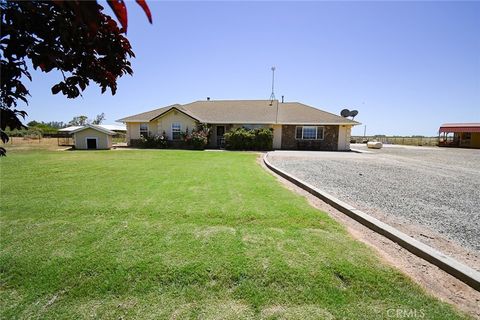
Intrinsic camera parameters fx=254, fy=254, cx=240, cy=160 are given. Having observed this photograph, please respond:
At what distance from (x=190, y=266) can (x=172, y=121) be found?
81.2 ft

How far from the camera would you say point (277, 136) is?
2638 cm

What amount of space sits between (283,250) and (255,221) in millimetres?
1130

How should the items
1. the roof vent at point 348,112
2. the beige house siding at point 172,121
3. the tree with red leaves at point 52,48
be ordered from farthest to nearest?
the roof vent at point 348,112, the beige house siding at point 172,121, the tree with red leaves at point 52,48

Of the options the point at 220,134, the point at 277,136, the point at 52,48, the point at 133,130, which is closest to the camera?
the point at 52,48

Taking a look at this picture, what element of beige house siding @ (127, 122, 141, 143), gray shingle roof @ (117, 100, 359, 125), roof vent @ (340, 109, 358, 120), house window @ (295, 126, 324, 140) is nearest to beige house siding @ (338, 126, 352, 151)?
gray shingle roof @ (117, 100, 359, 125)

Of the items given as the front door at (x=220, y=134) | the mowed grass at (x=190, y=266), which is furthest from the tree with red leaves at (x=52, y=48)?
the front door at (x=220, y=134)

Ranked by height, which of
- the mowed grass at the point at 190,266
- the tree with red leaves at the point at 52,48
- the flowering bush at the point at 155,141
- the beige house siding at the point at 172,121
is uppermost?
the beige house siding at the point at 172,121

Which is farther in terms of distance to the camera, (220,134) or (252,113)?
(252,113)

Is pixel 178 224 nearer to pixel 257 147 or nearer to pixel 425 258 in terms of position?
pixel 425 258

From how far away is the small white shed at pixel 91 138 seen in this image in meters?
25.5

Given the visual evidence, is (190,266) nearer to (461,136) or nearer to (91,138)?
(91,138)

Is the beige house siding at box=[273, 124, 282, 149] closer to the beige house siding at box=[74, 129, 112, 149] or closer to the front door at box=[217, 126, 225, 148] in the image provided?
the front door at box=[217, 126, 225, 148]

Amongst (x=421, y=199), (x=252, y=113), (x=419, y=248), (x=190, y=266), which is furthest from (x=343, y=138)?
(x=190, y=266)

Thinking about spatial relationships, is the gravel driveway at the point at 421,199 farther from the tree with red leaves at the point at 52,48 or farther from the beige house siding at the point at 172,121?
the beige house siding at the point at 172,121
